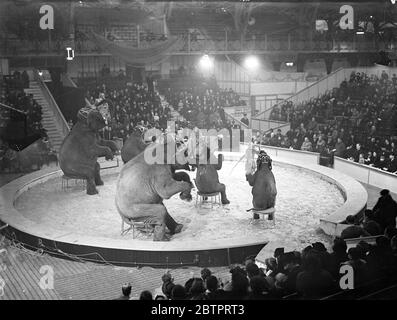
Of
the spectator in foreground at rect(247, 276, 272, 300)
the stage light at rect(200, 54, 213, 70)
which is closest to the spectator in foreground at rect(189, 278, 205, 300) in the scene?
the spectator in foreground at rect(247, 276, 272, 300)

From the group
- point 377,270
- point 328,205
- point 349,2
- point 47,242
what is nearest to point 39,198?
point 47,242

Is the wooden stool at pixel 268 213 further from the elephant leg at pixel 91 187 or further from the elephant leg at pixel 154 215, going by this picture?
the elephant leg at pixel 91 187

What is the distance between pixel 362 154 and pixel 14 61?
18415 mm

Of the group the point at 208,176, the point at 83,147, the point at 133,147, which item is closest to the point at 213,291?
the point at 208,176

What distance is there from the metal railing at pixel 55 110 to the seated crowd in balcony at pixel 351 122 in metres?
8.29

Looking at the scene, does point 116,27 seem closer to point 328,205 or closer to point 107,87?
point 107,87

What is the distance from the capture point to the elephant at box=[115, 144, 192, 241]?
11.7 m

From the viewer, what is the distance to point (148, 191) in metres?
11.8

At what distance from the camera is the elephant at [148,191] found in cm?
1171

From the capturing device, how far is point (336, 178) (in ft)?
55.6

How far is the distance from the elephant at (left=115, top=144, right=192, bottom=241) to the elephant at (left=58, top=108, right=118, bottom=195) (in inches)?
164

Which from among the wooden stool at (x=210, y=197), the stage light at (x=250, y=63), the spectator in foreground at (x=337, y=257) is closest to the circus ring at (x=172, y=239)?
the wooden stool at (x=210, y=197)

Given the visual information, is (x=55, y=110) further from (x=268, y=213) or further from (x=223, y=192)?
(x=268, y=213)
